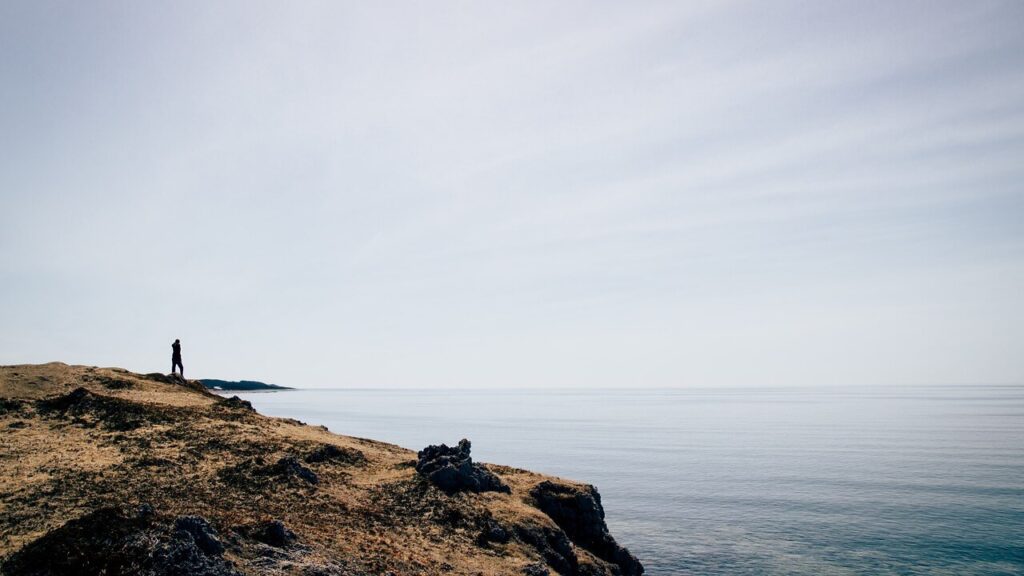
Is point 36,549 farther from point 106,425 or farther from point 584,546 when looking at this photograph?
point 584,546

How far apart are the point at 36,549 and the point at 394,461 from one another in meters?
23.2

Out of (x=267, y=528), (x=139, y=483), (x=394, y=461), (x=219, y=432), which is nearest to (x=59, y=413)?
(x=219, y=432)

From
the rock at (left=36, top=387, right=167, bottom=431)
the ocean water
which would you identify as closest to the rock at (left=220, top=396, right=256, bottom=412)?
the rock at (left=36, top=387, right=167, bottom=431)

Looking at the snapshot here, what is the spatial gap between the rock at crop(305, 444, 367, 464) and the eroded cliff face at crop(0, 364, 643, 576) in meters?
0.13

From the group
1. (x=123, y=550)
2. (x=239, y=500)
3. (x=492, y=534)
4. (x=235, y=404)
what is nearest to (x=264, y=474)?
(x=239, y=500)

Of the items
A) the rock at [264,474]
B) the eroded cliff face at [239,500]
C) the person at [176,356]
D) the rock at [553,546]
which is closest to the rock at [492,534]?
the eroded cliff face at [239,500]

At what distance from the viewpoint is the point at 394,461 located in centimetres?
4066

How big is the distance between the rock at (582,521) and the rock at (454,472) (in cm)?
286

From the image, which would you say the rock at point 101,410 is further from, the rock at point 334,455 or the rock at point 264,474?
the rock at point 334,455

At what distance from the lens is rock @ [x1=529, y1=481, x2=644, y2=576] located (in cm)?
3697

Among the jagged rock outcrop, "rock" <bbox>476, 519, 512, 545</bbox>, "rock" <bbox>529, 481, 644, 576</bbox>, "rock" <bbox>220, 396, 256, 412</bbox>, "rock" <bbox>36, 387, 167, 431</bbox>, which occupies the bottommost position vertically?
"rock" <bbox>529, 481, 644, 576</bbox>

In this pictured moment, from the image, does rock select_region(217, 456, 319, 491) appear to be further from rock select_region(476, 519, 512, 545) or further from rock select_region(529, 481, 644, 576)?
rock select_region(529, 481, 644, 576)

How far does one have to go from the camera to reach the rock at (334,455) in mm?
37219

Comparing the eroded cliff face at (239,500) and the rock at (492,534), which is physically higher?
the eroded cliff face at (239,500)
